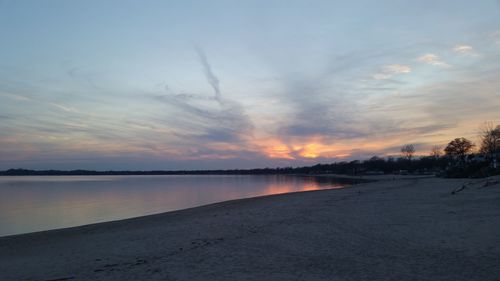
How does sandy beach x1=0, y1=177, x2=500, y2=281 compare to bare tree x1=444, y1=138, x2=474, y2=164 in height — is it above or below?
below

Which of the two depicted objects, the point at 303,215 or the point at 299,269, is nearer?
the point at 299,269

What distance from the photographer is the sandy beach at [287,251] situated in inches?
303

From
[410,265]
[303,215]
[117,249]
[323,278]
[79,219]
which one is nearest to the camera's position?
[323,278]

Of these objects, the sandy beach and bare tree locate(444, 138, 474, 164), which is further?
bare tree locate(444, 138, 474, 164)

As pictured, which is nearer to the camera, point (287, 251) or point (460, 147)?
point (287, 251)

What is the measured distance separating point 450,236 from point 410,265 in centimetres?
366

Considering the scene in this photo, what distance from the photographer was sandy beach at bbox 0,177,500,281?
7.69 metres

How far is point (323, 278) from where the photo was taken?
23.6 ft

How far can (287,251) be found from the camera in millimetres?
9758

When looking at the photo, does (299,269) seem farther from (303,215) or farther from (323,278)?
(303,215)

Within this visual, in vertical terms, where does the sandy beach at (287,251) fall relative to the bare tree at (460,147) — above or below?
below

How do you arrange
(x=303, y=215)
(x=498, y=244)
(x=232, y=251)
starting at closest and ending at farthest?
(x=498, y=244) < (x=232, y=251) < (x=303, y=215)

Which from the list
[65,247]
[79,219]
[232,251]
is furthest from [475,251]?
[79,219]

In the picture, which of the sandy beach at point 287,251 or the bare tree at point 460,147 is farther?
the bare tree at point 460,147
